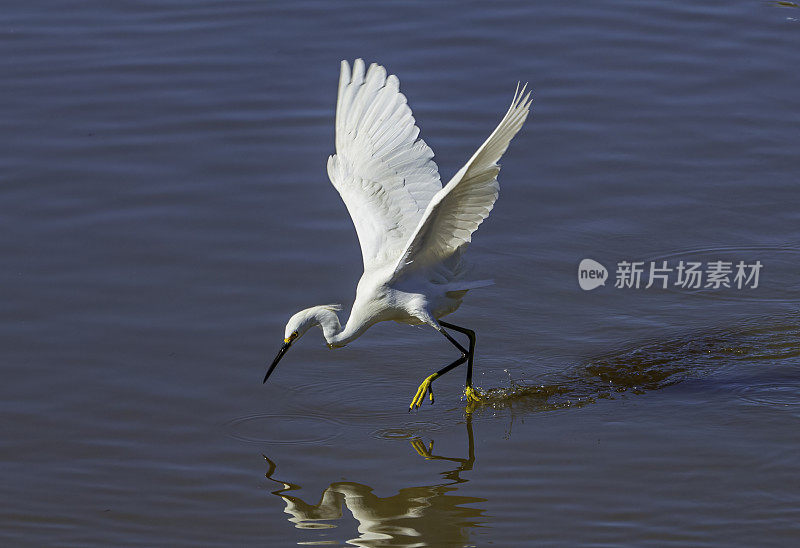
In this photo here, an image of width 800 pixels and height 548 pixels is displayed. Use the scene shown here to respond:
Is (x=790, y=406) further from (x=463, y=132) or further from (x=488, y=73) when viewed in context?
(x=488, y=73)

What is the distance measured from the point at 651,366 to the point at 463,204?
69.2 inches

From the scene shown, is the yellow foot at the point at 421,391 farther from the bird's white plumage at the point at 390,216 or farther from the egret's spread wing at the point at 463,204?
the egret's spread wing at the point at 463,204

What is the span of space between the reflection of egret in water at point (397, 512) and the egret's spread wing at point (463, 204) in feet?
4.12

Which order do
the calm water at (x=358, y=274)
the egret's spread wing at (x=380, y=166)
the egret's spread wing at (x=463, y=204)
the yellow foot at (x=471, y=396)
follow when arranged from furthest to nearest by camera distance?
the egret's spread wing at (x=380, y=166), the yellow foot at (x=471, y=396), the calm water at (x=358, y=274), the egret's spread wing at (x=463, y=204)

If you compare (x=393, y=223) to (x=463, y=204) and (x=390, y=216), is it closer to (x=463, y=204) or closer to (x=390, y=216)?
(x=390, y=216)

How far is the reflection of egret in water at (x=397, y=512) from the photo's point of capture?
5453 millimetres

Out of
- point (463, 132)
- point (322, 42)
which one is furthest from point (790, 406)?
point (322, 42)

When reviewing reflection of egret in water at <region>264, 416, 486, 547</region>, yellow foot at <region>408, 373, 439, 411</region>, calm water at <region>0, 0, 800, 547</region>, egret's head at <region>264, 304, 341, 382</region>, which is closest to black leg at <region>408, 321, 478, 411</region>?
yellow foot at <region>408, 373, 439, 411</region>

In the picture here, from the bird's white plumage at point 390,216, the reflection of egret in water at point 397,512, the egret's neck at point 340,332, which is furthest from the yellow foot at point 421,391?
the reflection of egret in water at point 397,512

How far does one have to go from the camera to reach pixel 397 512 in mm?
5641

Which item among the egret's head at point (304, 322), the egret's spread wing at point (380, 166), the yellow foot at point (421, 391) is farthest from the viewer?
the egret's spread wing at point (380, 166)

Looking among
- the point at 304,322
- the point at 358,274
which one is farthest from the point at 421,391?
the point at 358,274

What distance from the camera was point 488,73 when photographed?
1116 centimetres

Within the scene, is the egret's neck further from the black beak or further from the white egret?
the black beak
